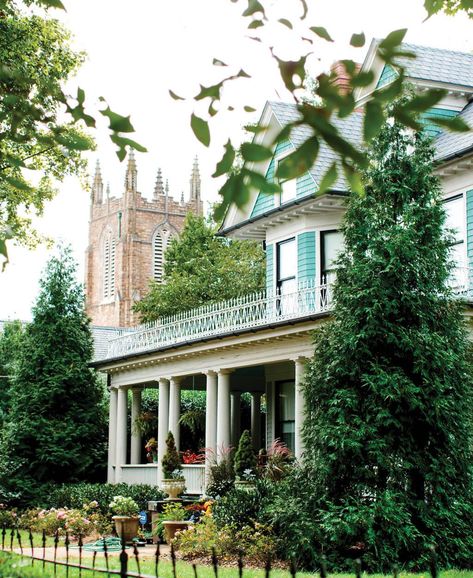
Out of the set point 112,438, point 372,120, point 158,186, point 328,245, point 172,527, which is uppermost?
point 158,186

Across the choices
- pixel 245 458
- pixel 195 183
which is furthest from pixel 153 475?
pixel 195 183

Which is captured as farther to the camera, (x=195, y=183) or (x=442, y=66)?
(x=195, y=183)

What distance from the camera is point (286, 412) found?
2561cm

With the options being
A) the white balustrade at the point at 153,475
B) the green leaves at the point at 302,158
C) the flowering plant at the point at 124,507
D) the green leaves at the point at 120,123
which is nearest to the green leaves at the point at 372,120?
the green leaves at the point at 302,158

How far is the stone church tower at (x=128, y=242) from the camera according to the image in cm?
8588

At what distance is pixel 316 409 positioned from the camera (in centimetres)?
1548

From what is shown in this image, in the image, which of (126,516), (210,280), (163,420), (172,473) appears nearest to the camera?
(126,516)

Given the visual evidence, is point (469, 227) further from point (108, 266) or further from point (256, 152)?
point (108, 266)

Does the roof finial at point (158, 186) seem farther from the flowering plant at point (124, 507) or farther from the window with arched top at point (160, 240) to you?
the flowering plant at point (124, 507)

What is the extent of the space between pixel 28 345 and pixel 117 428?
4.09 metres

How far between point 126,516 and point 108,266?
70475 mm

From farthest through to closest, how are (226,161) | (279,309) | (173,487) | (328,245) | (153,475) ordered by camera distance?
(153,475)
(328,245)
(279,309)
(173,487)
(226,161)

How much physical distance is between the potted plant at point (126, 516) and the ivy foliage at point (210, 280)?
21.7 meters

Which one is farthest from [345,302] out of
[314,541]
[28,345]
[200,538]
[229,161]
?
[28,345]
